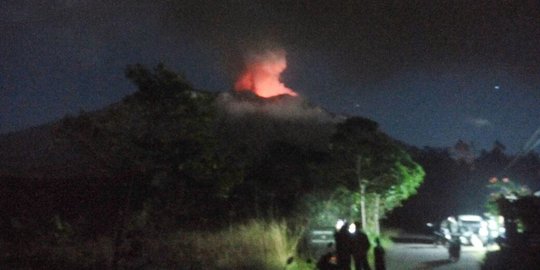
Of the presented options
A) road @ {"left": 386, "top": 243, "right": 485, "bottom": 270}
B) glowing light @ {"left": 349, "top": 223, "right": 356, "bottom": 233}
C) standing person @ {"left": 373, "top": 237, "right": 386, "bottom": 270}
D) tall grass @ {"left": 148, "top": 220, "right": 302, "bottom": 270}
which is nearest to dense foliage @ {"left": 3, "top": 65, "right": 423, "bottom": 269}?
tall grass @ {"left": 148, "top": 220, "right": 302, "bottom": 270}

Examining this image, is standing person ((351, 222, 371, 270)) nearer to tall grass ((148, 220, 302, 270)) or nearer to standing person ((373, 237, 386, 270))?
standing person ((373, 237, 386, 270))

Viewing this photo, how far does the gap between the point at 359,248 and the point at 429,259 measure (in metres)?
14.0

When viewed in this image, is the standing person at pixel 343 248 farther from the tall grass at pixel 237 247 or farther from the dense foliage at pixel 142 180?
the dense foliage at pixel 142 180

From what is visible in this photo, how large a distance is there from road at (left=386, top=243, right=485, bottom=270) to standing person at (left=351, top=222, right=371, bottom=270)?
8.07 meters

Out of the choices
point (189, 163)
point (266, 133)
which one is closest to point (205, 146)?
point (189, 163)

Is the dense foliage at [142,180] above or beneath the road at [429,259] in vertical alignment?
above

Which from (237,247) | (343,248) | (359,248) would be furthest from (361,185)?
(343,248)

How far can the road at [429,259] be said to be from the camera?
24.6 metres

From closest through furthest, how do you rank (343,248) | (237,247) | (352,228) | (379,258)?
(343,248) < (379,258) < (352,228) < (237,247)

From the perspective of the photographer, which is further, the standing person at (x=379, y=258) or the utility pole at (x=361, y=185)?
the utility pole at (x=361, y=185)

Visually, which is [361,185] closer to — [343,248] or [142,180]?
[142,180]

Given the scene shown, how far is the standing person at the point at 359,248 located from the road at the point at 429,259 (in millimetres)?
8074

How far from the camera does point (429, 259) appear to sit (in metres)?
28.2

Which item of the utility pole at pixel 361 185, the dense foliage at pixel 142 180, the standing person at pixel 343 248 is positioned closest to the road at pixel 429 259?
the utility pole at pixel 361 185
